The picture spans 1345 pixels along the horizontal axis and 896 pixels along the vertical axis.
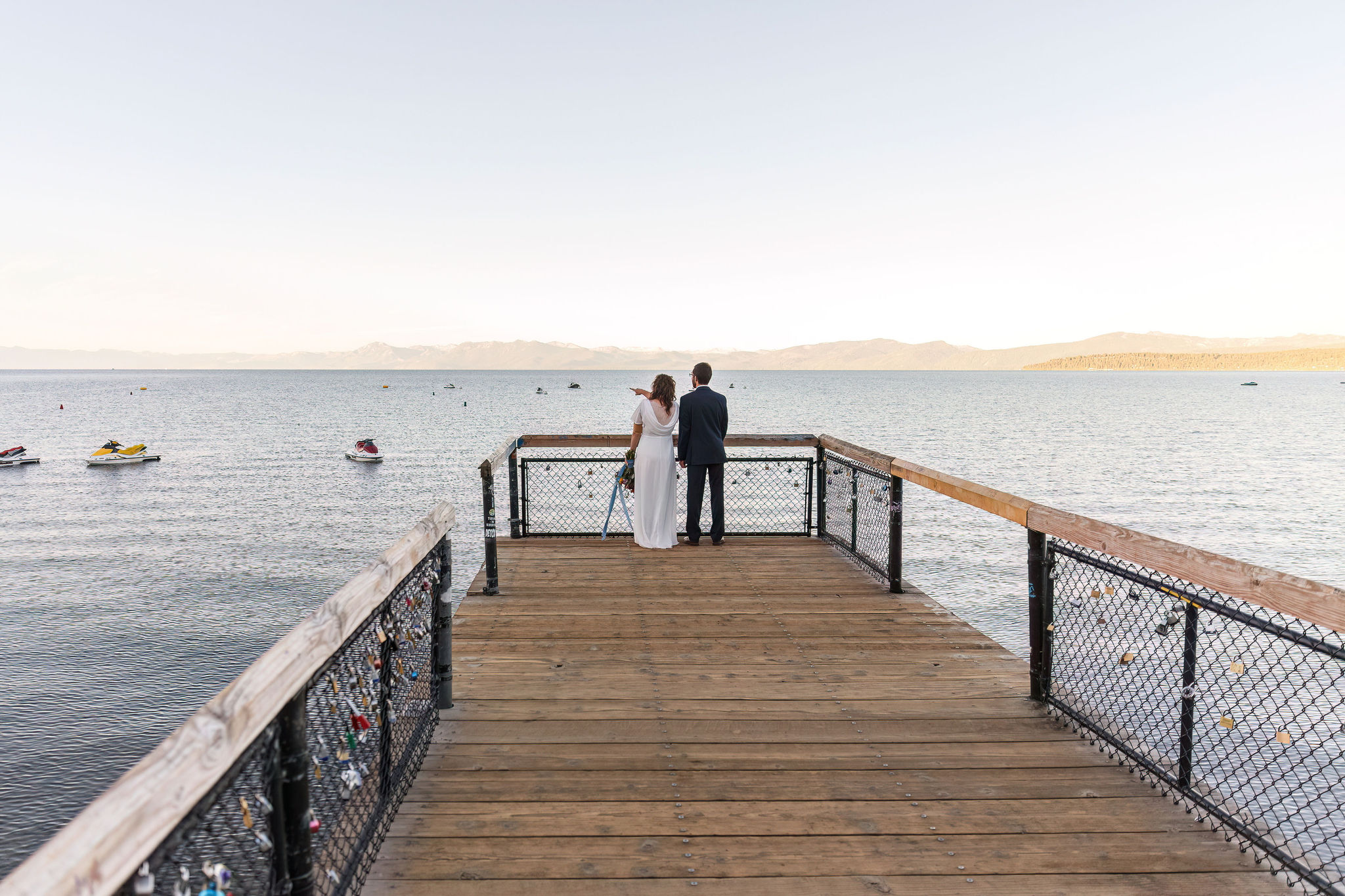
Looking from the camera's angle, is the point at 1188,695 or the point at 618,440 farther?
the point at 618,440

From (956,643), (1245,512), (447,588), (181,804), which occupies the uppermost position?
(181,804)

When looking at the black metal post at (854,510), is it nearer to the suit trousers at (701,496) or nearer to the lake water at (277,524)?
the suit trousers at (701,496)

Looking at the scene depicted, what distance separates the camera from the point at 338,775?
8.89 ft

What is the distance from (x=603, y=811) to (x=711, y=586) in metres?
3.74

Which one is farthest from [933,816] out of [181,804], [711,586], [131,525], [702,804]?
[131,525]

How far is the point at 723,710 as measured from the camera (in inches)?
171

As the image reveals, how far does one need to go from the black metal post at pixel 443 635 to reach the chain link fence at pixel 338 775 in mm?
14

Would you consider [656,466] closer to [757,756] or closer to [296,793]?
[757,756]

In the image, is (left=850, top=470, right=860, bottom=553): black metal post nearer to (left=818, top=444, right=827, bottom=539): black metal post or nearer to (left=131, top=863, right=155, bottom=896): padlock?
(left=818, top=444, right=827, bottom=539): black metal post

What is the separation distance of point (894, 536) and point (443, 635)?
3754 millimetres

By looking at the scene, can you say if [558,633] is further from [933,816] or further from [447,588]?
[933,816]

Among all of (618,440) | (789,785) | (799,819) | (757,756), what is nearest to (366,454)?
(618,440)

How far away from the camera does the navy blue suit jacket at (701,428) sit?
8.10m

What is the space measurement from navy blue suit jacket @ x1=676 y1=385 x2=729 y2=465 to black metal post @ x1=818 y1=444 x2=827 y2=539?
1.27m
